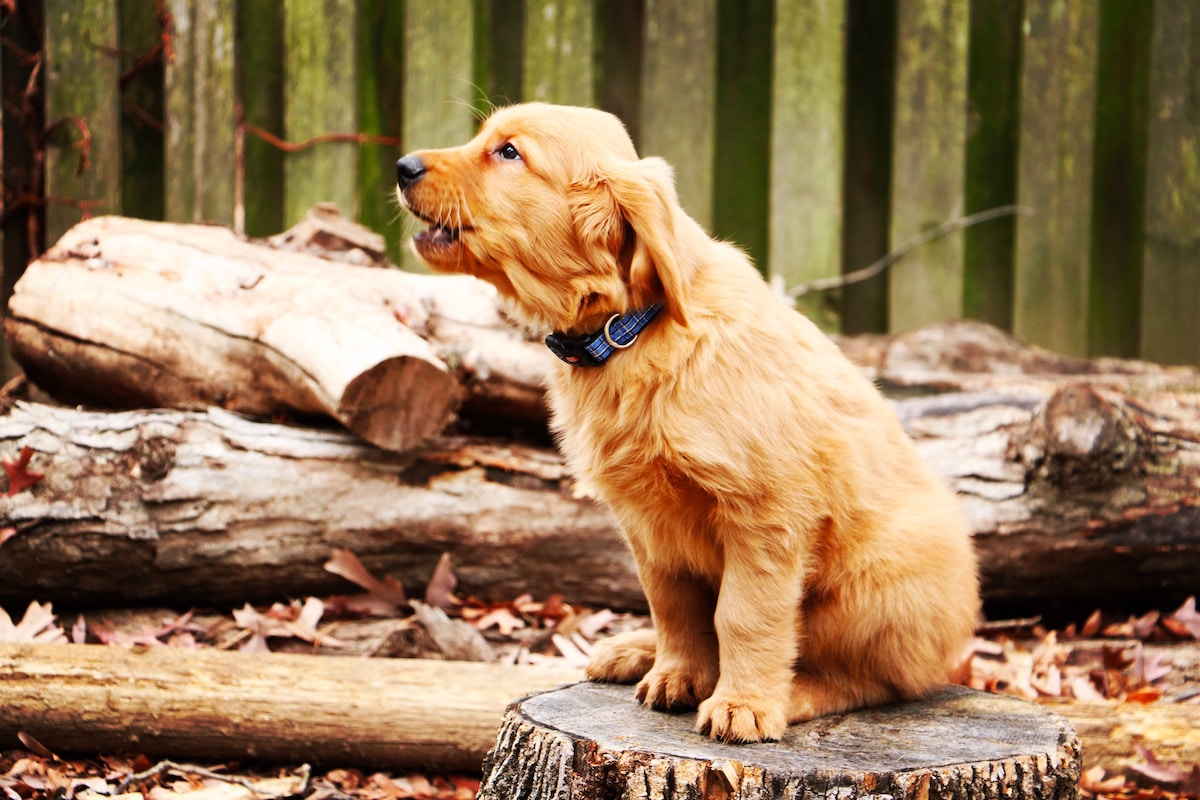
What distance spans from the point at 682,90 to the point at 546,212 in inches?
119

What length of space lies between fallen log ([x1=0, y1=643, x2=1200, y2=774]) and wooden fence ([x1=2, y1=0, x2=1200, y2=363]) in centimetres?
274

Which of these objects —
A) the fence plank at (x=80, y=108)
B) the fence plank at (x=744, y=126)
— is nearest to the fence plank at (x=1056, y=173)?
the fence plank at (x=744, y=126)

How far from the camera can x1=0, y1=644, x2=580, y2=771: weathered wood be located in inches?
134

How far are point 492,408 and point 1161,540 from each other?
2.97m

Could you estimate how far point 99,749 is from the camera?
136 inches

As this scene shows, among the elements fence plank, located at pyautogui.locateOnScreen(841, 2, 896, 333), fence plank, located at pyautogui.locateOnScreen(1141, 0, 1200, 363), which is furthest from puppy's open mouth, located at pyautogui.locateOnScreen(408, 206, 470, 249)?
fence plank, located at pyautogui.locateOnScreen(1141, 0, 1200, 363)

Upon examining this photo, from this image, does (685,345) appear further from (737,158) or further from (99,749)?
(737,158)

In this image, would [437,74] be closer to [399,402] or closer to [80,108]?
[80,108]

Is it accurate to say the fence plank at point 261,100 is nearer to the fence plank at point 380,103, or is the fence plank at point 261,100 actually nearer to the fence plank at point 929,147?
the fence plank at point 380,103

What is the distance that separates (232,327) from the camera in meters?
4.42

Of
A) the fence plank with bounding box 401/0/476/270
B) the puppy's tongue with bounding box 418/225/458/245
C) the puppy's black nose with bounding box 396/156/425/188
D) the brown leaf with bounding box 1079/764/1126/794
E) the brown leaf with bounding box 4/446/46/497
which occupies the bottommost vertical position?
the brown leaf with bounding box 1079/764/1126/794

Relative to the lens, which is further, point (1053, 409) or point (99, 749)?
point (1053, 409)

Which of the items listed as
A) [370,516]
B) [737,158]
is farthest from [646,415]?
[737,158]

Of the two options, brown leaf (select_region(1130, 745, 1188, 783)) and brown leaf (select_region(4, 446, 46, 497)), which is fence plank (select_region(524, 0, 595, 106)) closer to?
brown leaf (select_region(4, 446, 46, 497))
